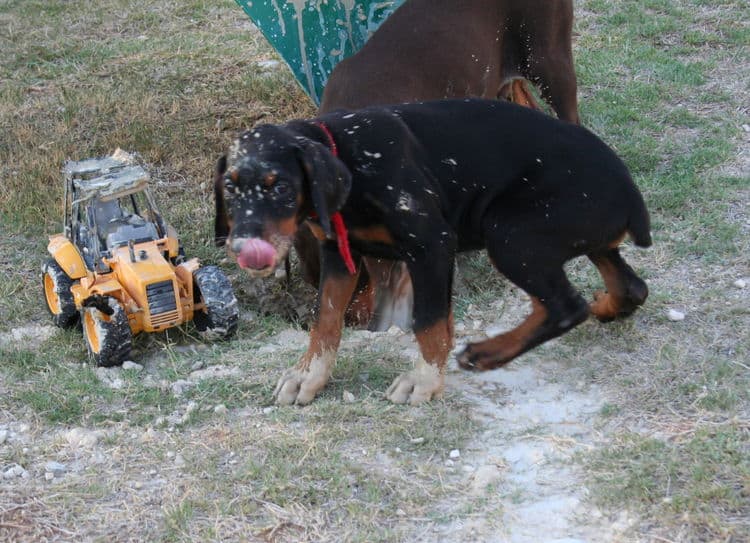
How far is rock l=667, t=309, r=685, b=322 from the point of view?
14.4ft

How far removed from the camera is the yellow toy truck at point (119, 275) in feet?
14.5

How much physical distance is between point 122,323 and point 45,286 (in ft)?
2.76

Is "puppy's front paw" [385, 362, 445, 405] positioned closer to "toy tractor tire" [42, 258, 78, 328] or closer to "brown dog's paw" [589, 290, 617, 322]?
"brown dog's paw" [589, 290, 617, 322]

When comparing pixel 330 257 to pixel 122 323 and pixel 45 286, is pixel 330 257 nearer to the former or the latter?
pixel 122 323

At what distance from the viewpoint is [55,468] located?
3510mm

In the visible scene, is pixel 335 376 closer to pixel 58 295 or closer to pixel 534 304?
pixel 534 304

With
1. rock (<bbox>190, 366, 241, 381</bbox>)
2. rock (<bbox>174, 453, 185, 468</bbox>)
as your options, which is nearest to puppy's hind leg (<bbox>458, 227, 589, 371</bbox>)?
rock (<bbox>190, 366, 241, 381</bbox>)

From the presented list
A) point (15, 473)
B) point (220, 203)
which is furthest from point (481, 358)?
point (15, 473)

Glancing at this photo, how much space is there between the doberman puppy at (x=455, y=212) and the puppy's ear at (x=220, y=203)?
0.21 ft

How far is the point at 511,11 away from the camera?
5.59 metres

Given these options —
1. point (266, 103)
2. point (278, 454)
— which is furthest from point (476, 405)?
point (266, 103)

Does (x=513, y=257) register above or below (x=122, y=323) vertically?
above

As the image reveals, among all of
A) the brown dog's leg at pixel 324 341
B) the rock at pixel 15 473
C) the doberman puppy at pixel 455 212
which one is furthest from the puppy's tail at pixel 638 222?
the rock at pixel 15 473

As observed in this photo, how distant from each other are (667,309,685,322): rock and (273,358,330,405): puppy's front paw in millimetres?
Answer: 1539
